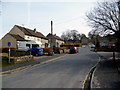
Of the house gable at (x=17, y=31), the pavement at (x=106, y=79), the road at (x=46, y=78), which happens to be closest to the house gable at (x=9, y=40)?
the house gable at (x=17, y=31)

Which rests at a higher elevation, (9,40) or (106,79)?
(9,40)

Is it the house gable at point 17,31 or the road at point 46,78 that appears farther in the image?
the house gable at point 17,31

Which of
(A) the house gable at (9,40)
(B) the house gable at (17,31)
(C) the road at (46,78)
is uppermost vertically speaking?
(B) the house gable at (17,31)

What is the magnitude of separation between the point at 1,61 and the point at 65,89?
34.1 ft

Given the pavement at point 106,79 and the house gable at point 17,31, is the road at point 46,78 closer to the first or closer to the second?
the pavement at point 106,79

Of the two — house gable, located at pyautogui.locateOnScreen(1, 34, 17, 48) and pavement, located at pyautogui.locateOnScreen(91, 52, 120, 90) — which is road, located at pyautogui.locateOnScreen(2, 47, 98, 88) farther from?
house gable, located at pyautogui.locateOnScreen(1, 34, 17, 48)

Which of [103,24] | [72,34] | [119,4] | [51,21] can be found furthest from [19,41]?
[72,34]

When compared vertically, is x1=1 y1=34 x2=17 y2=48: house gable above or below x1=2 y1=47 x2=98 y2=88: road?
above

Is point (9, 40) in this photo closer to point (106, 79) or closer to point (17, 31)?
point (17, 31)

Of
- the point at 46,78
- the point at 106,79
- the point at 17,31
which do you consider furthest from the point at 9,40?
the point at 106,79

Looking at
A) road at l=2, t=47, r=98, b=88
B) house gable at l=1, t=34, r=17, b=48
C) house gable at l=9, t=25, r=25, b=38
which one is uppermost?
house gable at l=9, t=25, r=25, b=38

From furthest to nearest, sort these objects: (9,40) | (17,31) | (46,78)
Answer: (17,31), (9,40), (46,78)

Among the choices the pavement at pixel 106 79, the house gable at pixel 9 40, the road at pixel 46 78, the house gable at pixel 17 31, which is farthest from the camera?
the house gable at pixel 17 31

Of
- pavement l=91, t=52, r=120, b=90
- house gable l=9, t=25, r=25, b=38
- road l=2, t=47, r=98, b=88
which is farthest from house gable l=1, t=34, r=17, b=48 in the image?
pavement l=91, t=52, r=120, b=90
